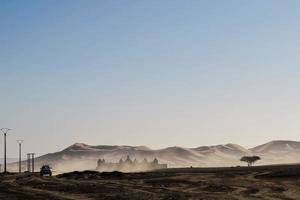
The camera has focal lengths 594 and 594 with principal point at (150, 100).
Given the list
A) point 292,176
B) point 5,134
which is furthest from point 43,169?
point 292,176

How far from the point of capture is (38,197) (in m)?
40.1

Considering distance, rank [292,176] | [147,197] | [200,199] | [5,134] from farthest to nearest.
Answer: [5,134] → [292,176] → [147,197] → [200,199]

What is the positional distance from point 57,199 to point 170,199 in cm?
714

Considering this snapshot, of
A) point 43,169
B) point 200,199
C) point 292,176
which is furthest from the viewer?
point 43,169

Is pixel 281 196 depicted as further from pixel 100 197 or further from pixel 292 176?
pixel 292 176

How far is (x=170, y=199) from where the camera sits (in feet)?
120

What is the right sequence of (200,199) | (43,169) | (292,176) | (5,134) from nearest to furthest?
1. (200,199)
2. (292,176)
3. (43,169)
4. (5,134)

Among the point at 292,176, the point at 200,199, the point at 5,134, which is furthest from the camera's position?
the point at 5,134

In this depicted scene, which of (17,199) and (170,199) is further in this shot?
(17,199)

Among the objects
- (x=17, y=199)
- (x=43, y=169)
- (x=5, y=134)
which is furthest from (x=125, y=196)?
(x=5, y=134)

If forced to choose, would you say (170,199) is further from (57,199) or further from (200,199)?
(57,199)

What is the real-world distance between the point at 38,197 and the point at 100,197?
4.22 metres

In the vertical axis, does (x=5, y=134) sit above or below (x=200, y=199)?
above

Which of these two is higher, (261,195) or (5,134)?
(5,134)
